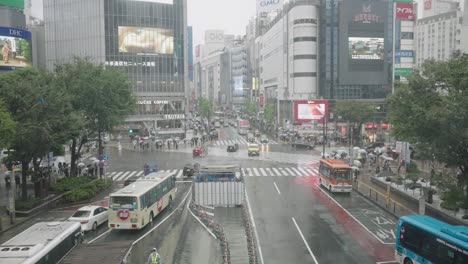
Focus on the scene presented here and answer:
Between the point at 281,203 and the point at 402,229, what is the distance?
528 inches

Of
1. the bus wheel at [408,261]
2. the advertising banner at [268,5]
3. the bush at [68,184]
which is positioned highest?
the advertising banner at [268,5]

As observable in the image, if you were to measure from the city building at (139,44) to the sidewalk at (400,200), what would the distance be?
61.5 m

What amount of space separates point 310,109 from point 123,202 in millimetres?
65585

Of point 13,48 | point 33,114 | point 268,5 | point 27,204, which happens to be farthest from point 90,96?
point 268,5

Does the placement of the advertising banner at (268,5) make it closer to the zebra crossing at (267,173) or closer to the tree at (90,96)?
the zebra crossing at (267,173)

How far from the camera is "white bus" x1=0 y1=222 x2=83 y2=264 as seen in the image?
49.5ft

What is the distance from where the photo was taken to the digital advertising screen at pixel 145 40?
92875 mm

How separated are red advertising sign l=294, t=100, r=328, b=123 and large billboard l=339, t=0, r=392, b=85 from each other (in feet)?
26.6

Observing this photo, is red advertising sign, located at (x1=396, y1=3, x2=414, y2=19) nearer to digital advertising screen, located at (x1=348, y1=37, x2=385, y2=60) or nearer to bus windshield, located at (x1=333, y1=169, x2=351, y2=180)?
digital advertising screen, located at (x1=348, y1=37, x2=385, y2=60)

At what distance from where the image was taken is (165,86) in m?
97.8

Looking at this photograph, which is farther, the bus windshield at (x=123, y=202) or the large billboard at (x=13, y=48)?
the large billboard at (x=13, y=48)

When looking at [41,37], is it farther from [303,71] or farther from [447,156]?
[447,156]

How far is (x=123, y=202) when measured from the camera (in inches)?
937

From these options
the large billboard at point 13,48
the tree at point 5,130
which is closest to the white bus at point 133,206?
the tree at point 5,130
